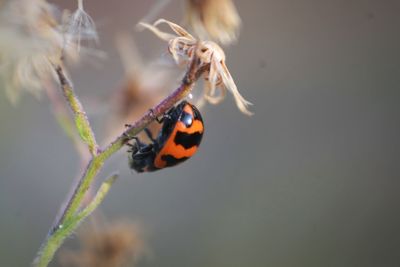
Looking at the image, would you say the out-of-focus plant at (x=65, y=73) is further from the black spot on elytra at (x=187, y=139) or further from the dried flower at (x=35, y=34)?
the black spot on elytra at (x=187, y=139)

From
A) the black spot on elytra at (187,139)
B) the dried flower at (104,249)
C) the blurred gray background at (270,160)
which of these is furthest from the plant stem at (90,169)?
the blurred gray background at (270,160)

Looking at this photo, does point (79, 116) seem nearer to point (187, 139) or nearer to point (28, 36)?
point (28, 36)

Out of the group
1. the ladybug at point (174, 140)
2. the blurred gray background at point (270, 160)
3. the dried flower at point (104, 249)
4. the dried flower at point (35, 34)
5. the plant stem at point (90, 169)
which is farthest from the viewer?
the blurred gray background at point (270, 160)

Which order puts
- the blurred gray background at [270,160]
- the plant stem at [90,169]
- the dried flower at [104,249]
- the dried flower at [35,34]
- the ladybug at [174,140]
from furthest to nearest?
the blurred gray background at [270,160], the dried flower at [104,249], the ladybug at [174,140], the dried flower at [35,34], the plant stem at [90,169]

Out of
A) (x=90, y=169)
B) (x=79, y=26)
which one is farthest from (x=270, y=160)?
(x=90, y=169)

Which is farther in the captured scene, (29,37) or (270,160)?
(270,160)

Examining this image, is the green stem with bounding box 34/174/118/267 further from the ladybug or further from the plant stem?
the ladybug

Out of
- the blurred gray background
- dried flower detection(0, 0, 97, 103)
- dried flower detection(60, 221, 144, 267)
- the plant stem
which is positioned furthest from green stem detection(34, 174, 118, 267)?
the blurred gray background

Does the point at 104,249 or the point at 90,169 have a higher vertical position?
the point at 104,249
